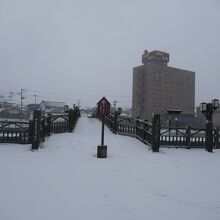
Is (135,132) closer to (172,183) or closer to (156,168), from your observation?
(156,168)

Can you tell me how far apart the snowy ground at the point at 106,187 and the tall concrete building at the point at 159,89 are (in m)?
81.9

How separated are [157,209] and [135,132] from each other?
11.3m

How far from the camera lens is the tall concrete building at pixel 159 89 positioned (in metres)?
94.3

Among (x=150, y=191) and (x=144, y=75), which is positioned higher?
(x=144, y=75)

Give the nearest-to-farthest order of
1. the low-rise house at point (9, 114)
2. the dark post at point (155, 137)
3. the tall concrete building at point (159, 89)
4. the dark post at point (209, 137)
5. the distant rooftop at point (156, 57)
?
the dark post at point (155, 137) → the dark post at point (209, 137) → the low-rise house at point (9, 114) → the tall concrete building at point (159, 89) → the distant rooftop at point (156, 57)

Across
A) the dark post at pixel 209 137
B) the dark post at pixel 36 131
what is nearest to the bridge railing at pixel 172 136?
the dark post at pixel 209 137

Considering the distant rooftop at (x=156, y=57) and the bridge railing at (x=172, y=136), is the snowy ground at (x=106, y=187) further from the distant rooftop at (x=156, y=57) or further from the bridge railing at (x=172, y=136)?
the distant rooftop at (x=156, y=57)

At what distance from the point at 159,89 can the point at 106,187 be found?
94.3 metres

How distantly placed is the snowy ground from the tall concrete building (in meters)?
81.9

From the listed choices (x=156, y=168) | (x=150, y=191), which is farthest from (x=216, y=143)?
(x=150, y=191)

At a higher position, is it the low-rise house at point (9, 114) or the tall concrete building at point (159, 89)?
the tall concrete building at point (159, 89)

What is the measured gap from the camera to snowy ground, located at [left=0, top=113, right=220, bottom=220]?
14.5 feet

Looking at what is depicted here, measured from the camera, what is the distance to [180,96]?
340 ft

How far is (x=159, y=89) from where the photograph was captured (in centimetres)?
9681
